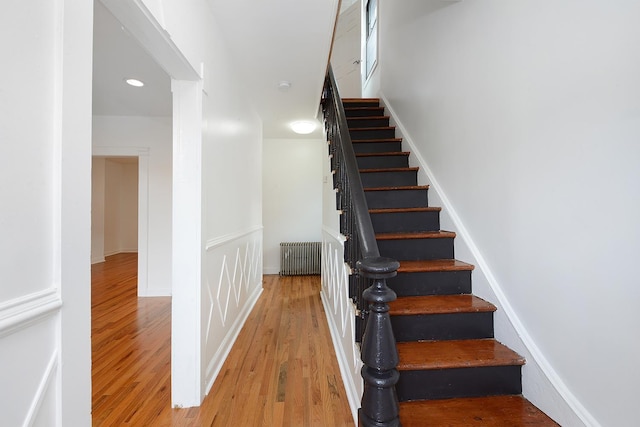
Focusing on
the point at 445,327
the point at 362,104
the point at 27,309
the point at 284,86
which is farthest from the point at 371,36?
the point at 27,309

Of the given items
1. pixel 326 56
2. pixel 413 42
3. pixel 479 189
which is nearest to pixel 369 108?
pixel 413 42

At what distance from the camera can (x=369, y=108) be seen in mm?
3662

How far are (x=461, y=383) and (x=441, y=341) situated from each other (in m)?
0.23

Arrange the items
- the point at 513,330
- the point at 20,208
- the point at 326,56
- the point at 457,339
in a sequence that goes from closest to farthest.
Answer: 1. the point at 20,208
2. the point at 513,330
3. the point at 457,339
4. the point at 326,56

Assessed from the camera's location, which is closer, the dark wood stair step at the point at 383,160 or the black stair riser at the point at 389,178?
the black stair riser at the point at 389,178

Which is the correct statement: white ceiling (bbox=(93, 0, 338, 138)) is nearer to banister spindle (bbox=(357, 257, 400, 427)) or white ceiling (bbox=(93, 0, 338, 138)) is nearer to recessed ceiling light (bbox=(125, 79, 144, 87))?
recessed ceiling light (bbox=(125, 79, 144, 87))

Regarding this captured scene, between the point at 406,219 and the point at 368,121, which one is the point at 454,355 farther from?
the point at 368,121

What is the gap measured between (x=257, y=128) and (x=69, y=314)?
3.37 metres

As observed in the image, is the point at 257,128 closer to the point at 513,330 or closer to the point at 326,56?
the point at 326,56

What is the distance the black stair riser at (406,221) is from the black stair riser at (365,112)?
198 centimetres

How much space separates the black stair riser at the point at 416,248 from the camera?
1929 millimetres

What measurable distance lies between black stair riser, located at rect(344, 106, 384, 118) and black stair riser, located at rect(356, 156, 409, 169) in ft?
3.86

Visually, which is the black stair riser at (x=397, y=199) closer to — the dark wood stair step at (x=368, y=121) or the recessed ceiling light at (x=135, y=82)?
the dark wood stair step at (x=368, y=121)

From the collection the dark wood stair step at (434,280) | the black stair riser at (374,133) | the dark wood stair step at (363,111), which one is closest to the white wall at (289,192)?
the dark wood stair step at (363,111)
